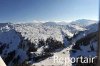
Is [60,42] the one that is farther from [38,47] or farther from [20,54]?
[20,54]

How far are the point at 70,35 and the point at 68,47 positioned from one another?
0.39m

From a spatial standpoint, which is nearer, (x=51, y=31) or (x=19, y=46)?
(x=19, y=46)

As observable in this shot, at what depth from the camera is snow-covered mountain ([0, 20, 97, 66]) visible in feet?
19.2

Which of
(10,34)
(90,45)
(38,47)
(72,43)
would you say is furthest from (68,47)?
(10,34)

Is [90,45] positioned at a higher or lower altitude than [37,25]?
lower

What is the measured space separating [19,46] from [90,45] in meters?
2.44

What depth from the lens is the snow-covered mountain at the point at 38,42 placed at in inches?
230

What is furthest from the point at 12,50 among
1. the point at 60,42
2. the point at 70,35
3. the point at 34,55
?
the point at 70,35

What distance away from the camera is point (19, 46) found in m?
6.63

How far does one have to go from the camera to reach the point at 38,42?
A: 6.62 metres

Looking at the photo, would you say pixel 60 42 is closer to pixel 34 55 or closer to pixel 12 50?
pixel 34 55

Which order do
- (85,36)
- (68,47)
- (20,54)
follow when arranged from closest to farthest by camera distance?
1. (20,54)
2. (68,47)
3. (85,36)

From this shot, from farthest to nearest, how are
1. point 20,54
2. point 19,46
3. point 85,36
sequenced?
point 85,36
point 19,46
point 20,54

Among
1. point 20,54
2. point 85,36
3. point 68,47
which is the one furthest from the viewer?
point 85,36
